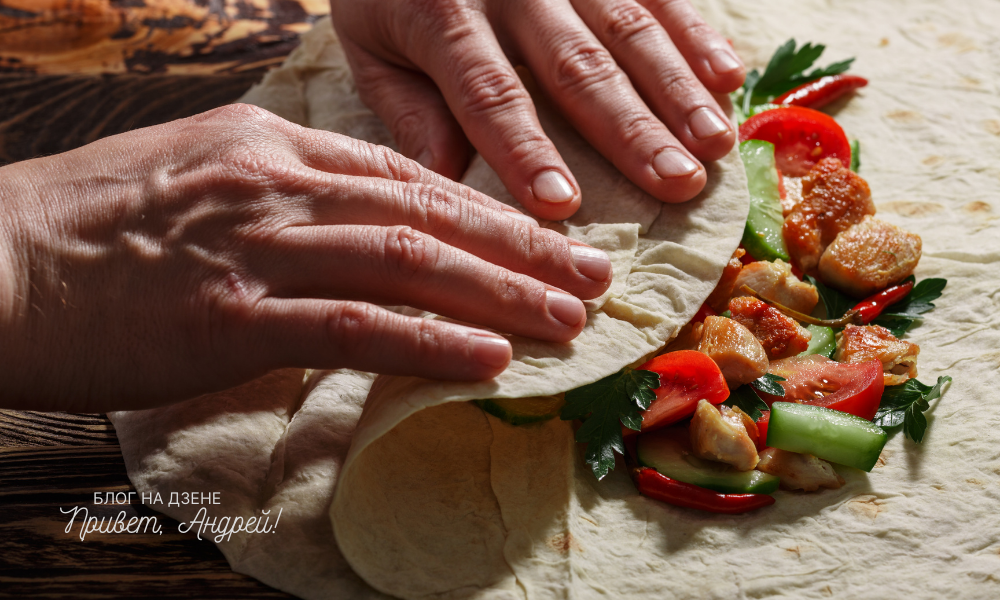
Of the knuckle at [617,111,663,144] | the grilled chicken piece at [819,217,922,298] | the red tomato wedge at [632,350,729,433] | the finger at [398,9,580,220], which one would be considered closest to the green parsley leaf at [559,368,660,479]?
the red tomato wedge at [632,350,729,433]

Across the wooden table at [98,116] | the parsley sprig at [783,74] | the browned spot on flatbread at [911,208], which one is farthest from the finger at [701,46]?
the wooden table at [98,116]

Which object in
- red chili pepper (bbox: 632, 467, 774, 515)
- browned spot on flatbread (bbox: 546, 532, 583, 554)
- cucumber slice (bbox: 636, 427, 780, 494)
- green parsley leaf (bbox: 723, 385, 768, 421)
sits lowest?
browned spot on flatbread (bbox: 546, 532, 583, 554)

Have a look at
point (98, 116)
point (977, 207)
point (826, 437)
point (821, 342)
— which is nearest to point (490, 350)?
point (826, 437)

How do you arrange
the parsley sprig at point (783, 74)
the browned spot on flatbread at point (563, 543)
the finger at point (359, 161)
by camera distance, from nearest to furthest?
the browned spot on flatbread at point (563, 543) → the finger at point (359, 161) → the parsley sprig at point (783, 74)

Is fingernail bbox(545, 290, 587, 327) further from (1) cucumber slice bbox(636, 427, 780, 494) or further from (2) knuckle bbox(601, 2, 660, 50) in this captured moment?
(2) knuckle bbox(601, 2, 660, 50)

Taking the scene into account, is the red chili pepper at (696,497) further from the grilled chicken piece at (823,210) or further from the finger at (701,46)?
the finger at (701,46)

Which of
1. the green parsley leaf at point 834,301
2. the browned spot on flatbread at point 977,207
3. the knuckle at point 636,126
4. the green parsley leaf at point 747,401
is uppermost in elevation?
the knuckle at point 636,126

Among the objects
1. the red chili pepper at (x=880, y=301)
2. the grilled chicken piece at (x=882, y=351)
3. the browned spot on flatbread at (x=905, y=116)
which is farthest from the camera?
the browned spot on flatbread at (x=905, y=116)
